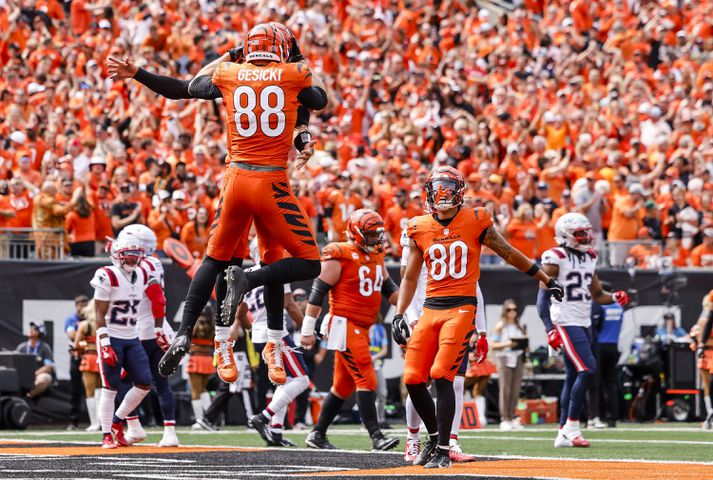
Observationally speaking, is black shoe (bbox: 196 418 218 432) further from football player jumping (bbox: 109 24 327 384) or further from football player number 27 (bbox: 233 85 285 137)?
football player number 27 (bbox: 233 85 285 137)

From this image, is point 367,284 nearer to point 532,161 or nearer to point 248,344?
point 248,344

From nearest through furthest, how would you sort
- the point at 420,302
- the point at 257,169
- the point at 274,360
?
the point at 257,169 → the point at 274,360 → the point at 420,302

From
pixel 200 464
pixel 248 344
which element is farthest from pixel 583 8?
pixel 200 464

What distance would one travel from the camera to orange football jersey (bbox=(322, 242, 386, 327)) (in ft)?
44.8

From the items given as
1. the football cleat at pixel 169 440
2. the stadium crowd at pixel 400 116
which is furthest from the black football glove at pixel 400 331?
the stadium crowd at pixel 400 116

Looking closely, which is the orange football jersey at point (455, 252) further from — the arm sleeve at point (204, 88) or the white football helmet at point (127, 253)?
the white football helmet at point (127, 253)

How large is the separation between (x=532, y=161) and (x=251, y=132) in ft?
41.1

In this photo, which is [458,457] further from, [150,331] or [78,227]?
[78,227]

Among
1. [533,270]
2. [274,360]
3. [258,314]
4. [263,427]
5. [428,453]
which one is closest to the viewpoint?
[274,360]

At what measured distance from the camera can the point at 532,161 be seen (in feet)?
71.7

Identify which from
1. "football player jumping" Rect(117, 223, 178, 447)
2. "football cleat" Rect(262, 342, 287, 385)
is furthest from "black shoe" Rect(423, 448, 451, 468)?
"football player jumping" Rect(117, 223, 178, 447)

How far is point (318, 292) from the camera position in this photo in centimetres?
1380

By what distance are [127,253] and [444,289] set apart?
3.81m

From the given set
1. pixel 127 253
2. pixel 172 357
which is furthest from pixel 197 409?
pixel 172 357
